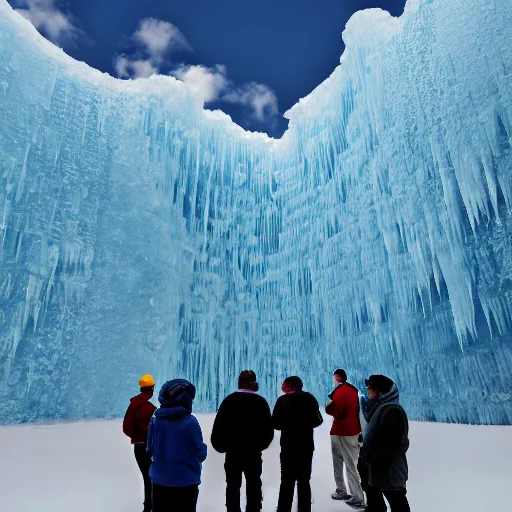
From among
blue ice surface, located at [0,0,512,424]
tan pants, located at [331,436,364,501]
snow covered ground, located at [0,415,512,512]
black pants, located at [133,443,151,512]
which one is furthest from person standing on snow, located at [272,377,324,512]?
blue ice surface, located at [0,0,512,424]

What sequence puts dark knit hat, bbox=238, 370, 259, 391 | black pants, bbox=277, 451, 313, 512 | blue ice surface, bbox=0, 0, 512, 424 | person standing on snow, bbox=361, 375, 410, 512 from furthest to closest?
blue ice surface, bbox=0, 0, 512, 424 < black pants, bbox=277, 451, 313, 512 < dark knit hat, bbox=238, 370, 259, 391 < person standing on snow, bbox=361, 375, 410, 512

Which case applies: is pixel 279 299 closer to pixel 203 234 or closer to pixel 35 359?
pixel 203 234

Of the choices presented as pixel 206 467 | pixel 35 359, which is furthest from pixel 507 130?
pixel 35 359

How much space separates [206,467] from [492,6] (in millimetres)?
11494

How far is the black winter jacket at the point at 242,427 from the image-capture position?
2832 mm

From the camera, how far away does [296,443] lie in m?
3.18

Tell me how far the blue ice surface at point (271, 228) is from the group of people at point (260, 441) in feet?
24.5

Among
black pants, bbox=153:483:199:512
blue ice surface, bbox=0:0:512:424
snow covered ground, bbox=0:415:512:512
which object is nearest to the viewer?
black pants, bbox=153:483:199:512

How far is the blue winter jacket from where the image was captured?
229cm

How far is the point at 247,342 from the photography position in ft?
57.4

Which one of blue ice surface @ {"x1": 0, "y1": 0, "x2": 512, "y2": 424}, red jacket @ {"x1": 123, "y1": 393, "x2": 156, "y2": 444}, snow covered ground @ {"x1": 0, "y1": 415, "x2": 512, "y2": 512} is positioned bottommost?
snow covered ground @ {"x1": 0, "y1": 415, "x2": 512, "y2": 512}

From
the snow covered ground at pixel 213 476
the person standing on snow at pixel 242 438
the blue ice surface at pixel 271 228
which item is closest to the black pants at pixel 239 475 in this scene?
the person standing on snow at pixel 242 438

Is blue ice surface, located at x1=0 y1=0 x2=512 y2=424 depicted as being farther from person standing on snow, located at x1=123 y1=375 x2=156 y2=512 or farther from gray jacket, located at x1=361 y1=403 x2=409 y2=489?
person standing on snow, located at x1=123 y1=375 x2=156 y2=512

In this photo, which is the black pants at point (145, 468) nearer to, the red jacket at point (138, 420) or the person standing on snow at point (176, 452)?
the red jacket at point (138, 420)
